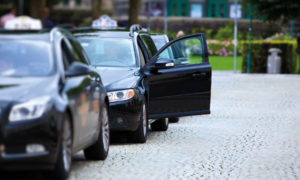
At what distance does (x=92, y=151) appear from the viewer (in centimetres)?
1015

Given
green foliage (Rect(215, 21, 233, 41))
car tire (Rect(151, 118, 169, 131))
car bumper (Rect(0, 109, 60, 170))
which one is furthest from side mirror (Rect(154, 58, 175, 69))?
green foliage (Rect(215, 21, 233, 41))

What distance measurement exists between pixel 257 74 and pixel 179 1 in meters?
42.4

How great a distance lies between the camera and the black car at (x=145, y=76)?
12.3 metres

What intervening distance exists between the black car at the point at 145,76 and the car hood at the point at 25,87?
3.88 meters

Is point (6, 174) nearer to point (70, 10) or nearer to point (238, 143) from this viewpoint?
point (238, 143)

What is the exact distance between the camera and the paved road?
9.43 metres

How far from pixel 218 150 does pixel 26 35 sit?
363 cm

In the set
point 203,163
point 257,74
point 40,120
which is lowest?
point 257,74

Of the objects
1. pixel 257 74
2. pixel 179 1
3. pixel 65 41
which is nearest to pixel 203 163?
pixel 65 41

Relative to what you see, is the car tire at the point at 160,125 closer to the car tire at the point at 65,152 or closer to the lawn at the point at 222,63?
the car tire at the point at 65,152

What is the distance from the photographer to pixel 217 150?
460 inches

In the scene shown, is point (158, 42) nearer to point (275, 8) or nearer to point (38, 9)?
point (38, 9)

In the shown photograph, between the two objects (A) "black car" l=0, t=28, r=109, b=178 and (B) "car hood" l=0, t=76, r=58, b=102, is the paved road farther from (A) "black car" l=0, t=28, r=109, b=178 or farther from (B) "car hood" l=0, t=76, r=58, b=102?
(B) "car hood" l=0, t=76, r=58, b=102

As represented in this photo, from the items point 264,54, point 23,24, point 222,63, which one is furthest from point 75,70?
point 222,63
